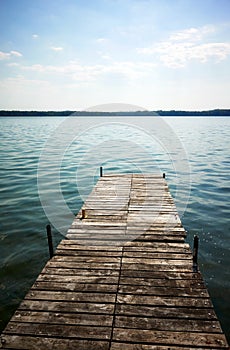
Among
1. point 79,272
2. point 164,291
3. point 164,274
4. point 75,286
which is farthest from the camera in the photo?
point 79,272

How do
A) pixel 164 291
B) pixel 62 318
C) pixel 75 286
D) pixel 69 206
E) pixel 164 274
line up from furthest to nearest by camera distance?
pixel 69 206 < pixel 164 274 < pixel 75 286 < pixel 164 291 < pixel 62 318

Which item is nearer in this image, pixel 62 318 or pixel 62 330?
pixel 62 330

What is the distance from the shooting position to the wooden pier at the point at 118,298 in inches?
164

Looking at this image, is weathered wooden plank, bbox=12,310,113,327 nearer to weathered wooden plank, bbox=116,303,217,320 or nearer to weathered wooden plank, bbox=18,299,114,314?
weathered wooden plank, bbox=18,299,114,314

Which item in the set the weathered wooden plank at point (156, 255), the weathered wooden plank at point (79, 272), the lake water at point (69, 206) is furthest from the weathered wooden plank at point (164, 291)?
the lake water at point (69, 206)

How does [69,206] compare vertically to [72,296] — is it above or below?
below

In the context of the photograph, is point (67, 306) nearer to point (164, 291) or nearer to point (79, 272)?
point (79, 272)

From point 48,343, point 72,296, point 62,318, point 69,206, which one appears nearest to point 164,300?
point 72,296

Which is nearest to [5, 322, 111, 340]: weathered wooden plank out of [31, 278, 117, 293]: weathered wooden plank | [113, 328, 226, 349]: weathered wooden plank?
[113, 328, 226, 349]: weathered wooden plank

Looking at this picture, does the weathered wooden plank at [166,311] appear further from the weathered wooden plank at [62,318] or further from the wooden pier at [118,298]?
the weathered wooden plank at [62,318]

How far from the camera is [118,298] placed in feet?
16.7

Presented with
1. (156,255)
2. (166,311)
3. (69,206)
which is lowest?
(69,206)

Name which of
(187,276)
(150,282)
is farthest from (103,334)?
(187,276)

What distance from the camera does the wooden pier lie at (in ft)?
13.7
